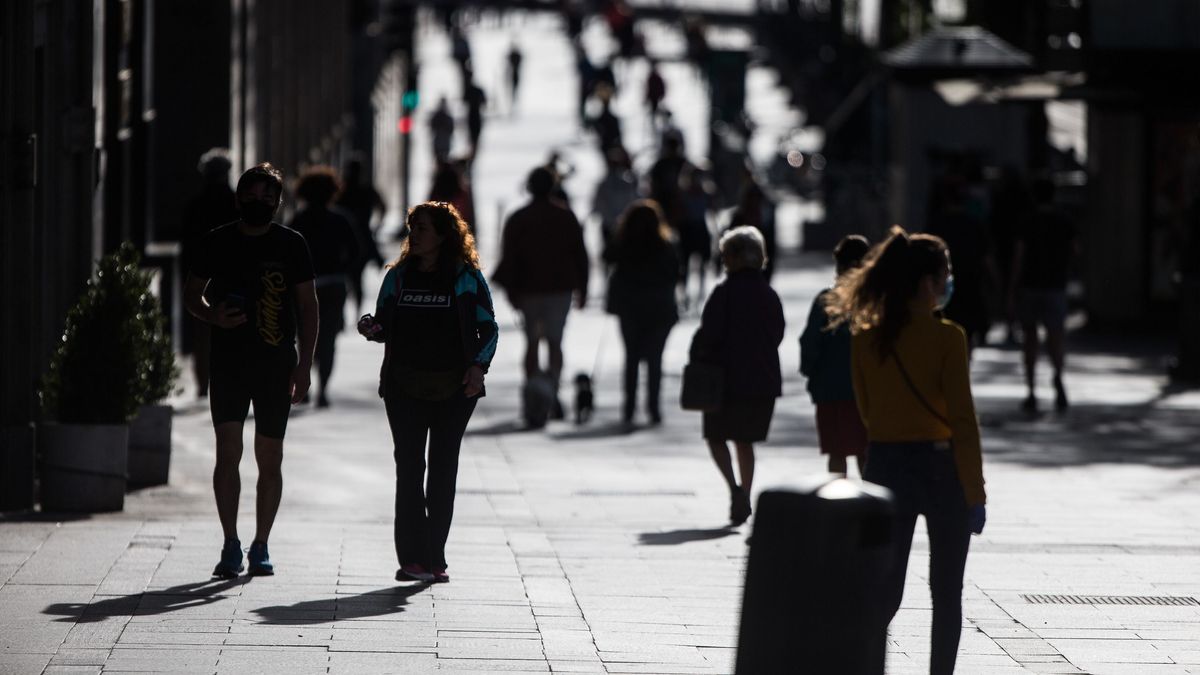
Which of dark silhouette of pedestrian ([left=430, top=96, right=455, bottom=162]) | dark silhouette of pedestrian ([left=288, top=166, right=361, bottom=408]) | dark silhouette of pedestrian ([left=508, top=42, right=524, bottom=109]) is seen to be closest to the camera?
dark silhouette of pedestrian ([left=288, top=166, right=361, bottom=408])

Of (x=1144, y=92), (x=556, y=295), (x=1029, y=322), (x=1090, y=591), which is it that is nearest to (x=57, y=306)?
(x=556, y=295)

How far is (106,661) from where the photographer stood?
25.5 ft

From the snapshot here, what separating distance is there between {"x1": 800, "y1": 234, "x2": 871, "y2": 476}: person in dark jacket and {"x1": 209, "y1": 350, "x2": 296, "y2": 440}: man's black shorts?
275 cm

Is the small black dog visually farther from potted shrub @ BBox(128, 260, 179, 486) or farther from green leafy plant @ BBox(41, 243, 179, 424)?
green leafy plant @ BBox(41, 243, 179, 424)

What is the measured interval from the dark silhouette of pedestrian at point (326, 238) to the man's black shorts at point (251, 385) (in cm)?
658

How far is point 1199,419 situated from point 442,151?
85.3 feet

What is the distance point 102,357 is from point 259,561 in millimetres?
1986

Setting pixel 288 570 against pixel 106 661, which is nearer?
pixel 106 661

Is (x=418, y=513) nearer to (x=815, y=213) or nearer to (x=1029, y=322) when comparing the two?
(x=1029, y=322)

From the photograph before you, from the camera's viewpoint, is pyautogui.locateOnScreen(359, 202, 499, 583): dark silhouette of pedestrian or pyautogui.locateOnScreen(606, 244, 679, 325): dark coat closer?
pyautogui.locateOnScreen(359, 202, 499, 583): dark silhouette of pedestrian

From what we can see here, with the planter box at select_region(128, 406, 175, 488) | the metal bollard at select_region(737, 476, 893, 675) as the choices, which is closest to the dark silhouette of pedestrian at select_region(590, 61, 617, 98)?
the planter box at select_region(128, 406, 175, 488)

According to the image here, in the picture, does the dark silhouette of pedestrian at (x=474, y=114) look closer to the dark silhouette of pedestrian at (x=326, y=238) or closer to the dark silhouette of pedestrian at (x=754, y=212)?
the dark silhouette of pedestrian at (x=754, y=212)

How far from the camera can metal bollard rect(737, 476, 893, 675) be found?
20.7 ft

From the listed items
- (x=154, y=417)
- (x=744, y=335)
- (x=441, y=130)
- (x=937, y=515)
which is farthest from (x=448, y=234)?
(x=441, y=130)
